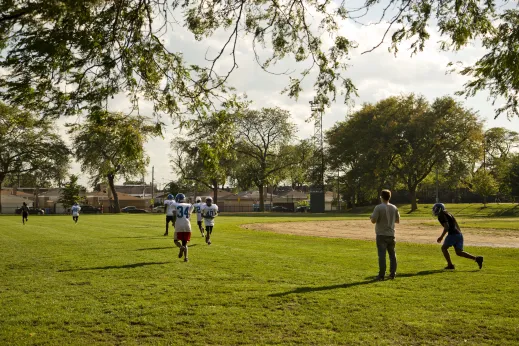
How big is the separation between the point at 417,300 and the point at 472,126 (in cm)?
6218

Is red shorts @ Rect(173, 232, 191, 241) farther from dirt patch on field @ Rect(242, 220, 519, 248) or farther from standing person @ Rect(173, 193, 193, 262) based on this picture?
dirt patch on field @ Rect(242, 220, 519, 248)

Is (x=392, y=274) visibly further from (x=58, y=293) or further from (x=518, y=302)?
(x=58, y=293)

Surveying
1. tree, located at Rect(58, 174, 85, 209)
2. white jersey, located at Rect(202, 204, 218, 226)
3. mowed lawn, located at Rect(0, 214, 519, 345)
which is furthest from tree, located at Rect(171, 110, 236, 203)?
tree, located at Rect(58, 174, 85, 209)

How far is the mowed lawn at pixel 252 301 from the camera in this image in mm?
7457

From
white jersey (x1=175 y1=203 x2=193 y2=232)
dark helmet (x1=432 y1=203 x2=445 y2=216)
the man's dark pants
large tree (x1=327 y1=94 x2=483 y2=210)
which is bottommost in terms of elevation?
the man's dark pants

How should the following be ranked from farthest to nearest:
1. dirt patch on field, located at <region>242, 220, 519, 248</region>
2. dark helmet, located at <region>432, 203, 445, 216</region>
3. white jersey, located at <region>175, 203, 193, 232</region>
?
dirt patch on field, located at <region>242, 220, 519, 248</region>
white jersey, located at <region>175, 203, 193, 232</region>
dark helmet, located at <region>432, 203, 445, 216</region>

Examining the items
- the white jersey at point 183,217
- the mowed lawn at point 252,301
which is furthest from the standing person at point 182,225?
the mowed lawn at point 252,301

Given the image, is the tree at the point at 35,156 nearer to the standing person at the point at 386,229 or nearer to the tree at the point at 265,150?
the tree at the point at 265,150

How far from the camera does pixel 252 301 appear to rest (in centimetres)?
957

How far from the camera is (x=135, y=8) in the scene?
9094 millimetres

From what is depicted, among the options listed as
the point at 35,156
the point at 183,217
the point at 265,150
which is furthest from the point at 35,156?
the point at 183,217

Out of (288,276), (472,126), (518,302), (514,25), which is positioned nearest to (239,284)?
(288,276)

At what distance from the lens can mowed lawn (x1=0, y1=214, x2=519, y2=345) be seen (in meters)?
7.46

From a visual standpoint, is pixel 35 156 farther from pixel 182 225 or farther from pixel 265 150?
pixel 182 225
